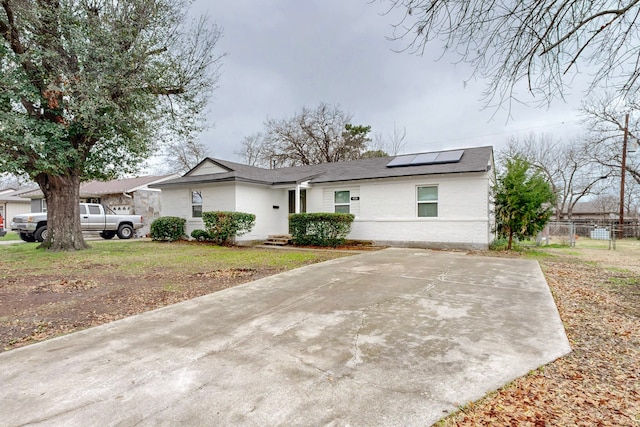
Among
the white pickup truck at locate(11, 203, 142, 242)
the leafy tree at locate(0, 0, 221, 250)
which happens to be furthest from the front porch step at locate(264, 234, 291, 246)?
the white pickup truck at locate(11, 203, 142, 242)

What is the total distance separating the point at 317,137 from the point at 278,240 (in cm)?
1681

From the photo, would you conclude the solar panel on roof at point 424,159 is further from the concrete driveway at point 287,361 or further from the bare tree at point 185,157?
the bare tree at point 185,157

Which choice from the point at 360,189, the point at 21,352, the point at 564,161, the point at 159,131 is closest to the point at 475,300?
the point at 21,352

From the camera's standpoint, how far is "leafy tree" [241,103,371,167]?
92.3ft

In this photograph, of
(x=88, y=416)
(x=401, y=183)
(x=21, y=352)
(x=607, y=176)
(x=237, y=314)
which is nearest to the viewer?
(x=88, y=416)

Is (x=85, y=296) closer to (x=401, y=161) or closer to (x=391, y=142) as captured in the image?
(x=401, y=161)

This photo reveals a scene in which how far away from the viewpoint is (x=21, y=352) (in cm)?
296

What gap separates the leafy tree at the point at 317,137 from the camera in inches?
1107

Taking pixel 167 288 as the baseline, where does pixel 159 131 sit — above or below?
above

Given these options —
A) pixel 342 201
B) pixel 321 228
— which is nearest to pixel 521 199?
pixel 342 201

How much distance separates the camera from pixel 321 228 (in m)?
12.3

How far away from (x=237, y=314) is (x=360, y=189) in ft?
32.4

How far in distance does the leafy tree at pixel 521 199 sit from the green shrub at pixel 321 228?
5389 millimetres

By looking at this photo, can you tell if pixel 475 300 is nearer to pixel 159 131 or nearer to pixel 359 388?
pixel 359 388
